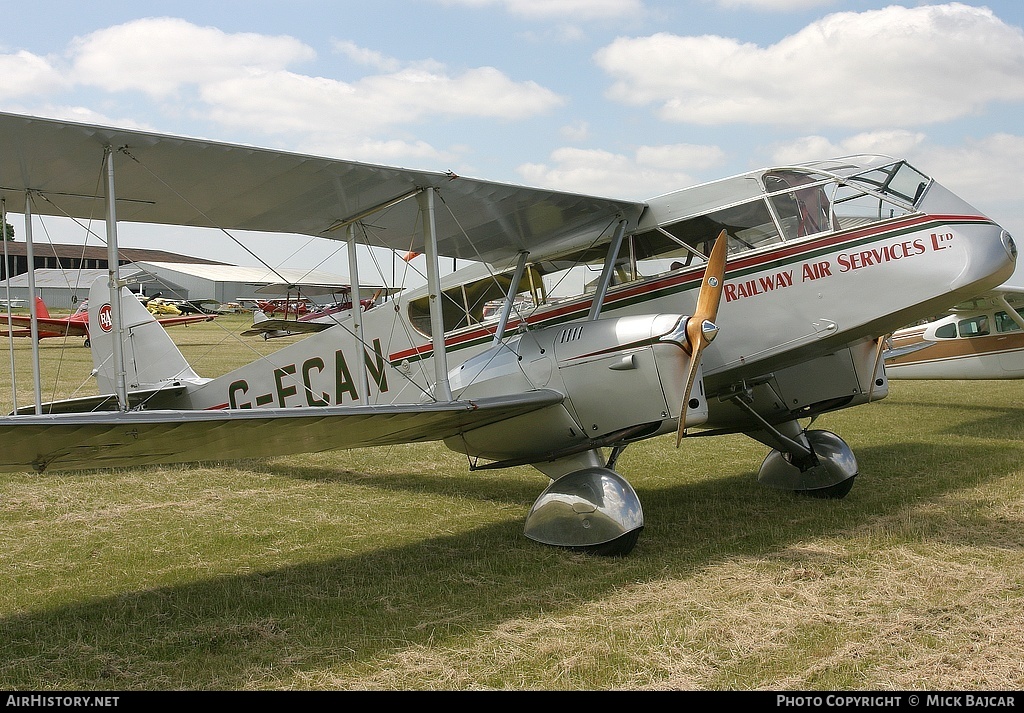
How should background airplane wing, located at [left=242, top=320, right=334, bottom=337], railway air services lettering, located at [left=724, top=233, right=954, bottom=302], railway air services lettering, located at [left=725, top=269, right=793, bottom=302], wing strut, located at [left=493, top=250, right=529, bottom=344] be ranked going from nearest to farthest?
railway air services lettering, located at [left=724, top=233, right=954, bottom=302] < railway air services lettering, located at [left=725, top=269, right=793, bottom=302] < wing strut, located at [left=493, top=250, right=529, bottom=344] < background airplane wing, located at [left=242, top=320, right=334, bottom=337]

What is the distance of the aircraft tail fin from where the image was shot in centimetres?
984

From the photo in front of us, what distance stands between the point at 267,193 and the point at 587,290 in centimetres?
288

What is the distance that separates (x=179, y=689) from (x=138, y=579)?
210 centimetres

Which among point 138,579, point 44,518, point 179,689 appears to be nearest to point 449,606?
point 179,689

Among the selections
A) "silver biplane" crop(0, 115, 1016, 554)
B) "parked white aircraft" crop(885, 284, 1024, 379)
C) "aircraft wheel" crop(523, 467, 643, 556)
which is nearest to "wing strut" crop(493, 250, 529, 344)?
"silver biplane" crop(0, 115, 1016, 554)

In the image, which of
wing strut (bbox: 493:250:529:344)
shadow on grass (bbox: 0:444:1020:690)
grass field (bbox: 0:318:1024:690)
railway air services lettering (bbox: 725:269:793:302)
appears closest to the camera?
grass field (bbox: 0:318:1024:690)

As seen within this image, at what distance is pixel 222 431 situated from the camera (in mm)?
4848

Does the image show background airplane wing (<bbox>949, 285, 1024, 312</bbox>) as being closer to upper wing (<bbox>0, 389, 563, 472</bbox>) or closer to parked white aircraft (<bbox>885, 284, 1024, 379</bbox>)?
parked white aircraft (<bbox>885, 284, 1024, 379</bbox>)

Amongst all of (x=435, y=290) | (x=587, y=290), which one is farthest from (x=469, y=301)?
(x=435, y=290)

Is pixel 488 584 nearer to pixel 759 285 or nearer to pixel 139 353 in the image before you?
pixel 759 285

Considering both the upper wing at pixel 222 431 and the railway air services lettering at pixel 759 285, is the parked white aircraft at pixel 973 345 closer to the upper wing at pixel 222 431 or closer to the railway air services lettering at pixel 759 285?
the railway air services lettering at pixel 759 285

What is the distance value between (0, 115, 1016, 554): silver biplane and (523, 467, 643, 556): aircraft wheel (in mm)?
16

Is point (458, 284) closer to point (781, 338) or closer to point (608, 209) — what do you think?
point (608, 209)

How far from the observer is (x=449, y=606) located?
16.5ft
